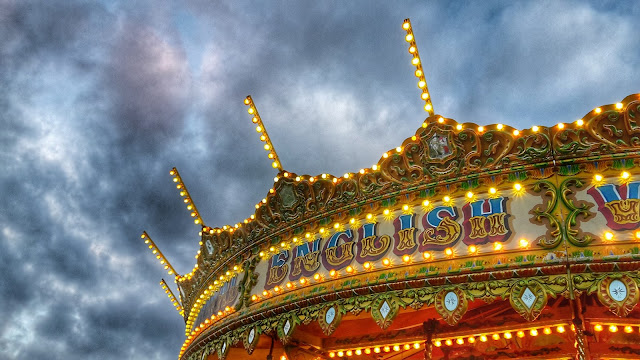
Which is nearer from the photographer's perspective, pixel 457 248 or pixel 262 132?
pixel 457 248

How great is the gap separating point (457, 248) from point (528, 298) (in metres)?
0.88

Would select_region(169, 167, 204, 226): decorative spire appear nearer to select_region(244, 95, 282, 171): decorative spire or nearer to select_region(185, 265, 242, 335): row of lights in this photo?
select_region(185, 265, 242, 335): row of lights

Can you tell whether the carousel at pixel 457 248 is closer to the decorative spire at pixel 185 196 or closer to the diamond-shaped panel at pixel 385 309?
the diamond-shaped panel at pixel 385 309

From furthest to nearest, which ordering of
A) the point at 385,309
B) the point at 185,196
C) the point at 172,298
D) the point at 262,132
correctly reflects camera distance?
the point at 172,298 < the point at 185,196 < the point at 262,132 < the point at 385,309

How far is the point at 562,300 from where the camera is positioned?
653cm

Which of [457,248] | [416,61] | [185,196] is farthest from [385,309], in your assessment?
[185,196]

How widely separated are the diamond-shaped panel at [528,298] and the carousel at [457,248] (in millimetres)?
13

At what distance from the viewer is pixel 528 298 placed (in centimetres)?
507

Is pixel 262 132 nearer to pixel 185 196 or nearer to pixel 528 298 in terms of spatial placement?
pixel 185 196

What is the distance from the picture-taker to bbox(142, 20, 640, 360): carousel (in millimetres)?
5133

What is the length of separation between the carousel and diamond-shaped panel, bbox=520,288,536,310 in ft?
0.04

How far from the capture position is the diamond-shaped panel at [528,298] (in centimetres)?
504

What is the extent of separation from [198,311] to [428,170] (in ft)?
18.5

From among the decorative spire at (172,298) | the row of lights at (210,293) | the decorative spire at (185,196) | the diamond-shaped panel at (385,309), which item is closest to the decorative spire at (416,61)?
the diamond-shaped panel at (385,309)
